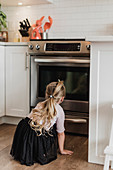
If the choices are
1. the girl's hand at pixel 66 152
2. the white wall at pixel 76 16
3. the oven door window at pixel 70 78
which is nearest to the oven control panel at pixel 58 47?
the oven door window at pixel 70 78

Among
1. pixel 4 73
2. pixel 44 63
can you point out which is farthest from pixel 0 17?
pixel 44 63

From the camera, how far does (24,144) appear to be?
88.0 inches

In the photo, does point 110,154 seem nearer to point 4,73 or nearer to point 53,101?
point 53,101

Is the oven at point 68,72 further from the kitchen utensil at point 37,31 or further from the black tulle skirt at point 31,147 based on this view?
the black tulle skirt at point 31,147

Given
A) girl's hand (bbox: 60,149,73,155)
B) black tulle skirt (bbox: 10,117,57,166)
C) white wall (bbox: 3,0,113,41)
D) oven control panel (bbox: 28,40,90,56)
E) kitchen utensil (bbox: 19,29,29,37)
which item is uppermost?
white wall (bbox: 3,0,113,41)

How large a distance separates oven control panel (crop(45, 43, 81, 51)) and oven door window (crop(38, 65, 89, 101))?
217 millimetres

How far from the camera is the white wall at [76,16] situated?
349cm

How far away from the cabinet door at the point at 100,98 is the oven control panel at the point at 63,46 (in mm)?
829

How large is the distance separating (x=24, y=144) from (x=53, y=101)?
43 cm

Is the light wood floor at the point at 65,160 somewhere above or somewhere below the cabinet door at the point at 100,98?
→ below

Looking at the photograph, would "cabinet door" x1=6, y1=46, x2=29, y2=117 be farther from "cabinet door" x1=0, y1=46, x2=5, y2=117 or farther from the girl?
the girl

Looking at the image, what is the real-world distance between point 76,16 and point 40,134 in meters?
1.98

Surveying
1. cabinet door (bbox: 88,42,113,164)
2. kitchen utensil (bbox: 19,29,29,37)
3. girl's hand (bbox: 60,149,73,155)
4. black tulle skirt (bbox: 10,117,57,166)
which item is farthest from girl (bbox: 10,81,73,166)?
kitchen utensil (bbox: 19,29,29,37)

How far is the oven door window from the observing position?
300 centimetres
